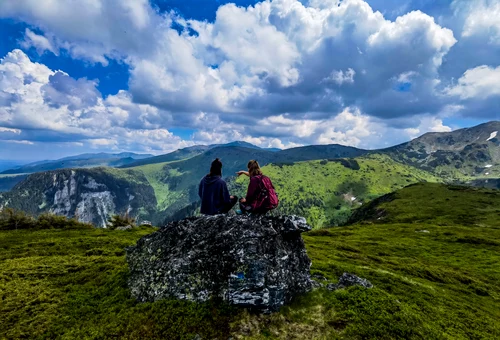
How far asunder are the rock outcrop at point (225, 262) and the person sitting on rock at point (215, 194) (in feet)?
3.49

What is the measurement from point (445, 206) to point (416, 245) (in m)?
121

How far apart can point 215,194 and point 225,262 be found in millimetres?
5170

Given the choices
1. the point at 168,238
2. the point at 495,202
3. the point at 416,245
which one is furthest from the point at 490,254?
the point at 495,202

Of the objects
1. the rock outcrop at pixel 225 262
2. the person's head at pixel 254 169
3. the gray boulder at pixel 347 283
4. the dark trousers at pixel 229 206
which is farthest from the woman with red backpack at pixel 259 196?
the gray boulder at pixel 347 283

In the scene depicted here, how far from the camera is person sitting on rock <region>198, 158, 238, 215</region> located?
750 inches

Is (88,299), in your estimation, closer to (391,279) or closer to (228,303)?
(228,303)

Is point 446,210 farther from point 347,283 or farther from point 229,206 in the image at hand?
point 229,206

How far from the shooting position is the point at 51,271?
21.4m

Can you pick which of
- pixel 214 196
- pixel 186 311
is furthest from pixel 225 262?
pixel 214 196

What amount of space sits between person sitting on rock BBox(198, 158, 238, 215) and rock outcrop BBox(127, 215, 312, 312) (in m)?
1.06

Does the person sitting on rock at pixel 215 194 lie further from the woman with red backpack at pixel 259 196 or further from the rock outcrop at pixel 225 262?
the woman with red backpack at pixel 259 196

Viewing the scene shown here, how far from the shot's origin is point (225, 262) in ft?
52.7

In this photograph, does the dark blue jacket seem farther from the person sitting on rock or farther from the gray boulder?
the gray boulder

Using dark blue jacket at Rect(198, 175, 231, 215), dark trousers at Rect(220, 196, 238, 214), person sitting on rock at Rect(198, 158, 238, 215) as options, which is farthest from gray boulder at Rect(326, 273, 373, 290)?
dark blue jacket at Rect(198, 175, 231, 215)
